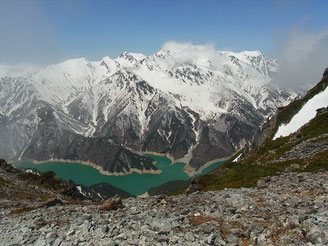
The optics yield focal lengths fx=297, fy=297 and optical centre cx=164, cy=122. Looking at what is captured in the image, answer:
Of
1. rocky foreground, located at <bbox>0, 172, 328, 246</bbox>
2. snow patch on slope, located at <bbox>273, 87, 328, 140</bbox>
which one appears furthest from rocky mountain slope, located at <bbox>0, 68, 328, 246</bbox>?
snow patch on slope, located at <bbox>273, 87, 328, 140</bbox>

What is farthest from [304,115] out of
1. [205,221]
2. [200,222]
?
[200,222]

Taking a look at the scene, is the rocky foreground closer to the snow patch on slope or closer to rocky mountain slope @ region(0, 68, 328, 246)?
rocky mountain slope @ region(0, 68, 328, 246)

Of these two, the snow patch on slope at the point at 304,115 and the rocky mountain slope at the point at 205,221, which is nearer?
the rocky mountain slope at the point at 205,221

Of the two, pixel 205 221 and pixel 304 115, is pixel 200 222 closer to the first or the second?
pixel 205 221

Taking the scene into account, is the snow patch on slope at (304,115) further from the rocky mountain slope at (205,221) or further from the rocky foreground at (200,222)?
the rocky foreground at (200,222)

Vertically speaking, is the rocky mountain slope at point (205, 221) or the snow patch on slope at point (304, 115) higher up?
the snow patch on slope at point (304, 115)

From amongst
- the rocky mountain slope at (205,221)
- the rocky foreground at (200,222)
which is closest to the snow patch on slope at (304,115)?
the rocky mountain slope at (205,221)

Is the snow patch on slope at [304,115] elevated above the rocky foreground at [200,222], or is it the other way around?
the snow patch on slope at [304,115]
